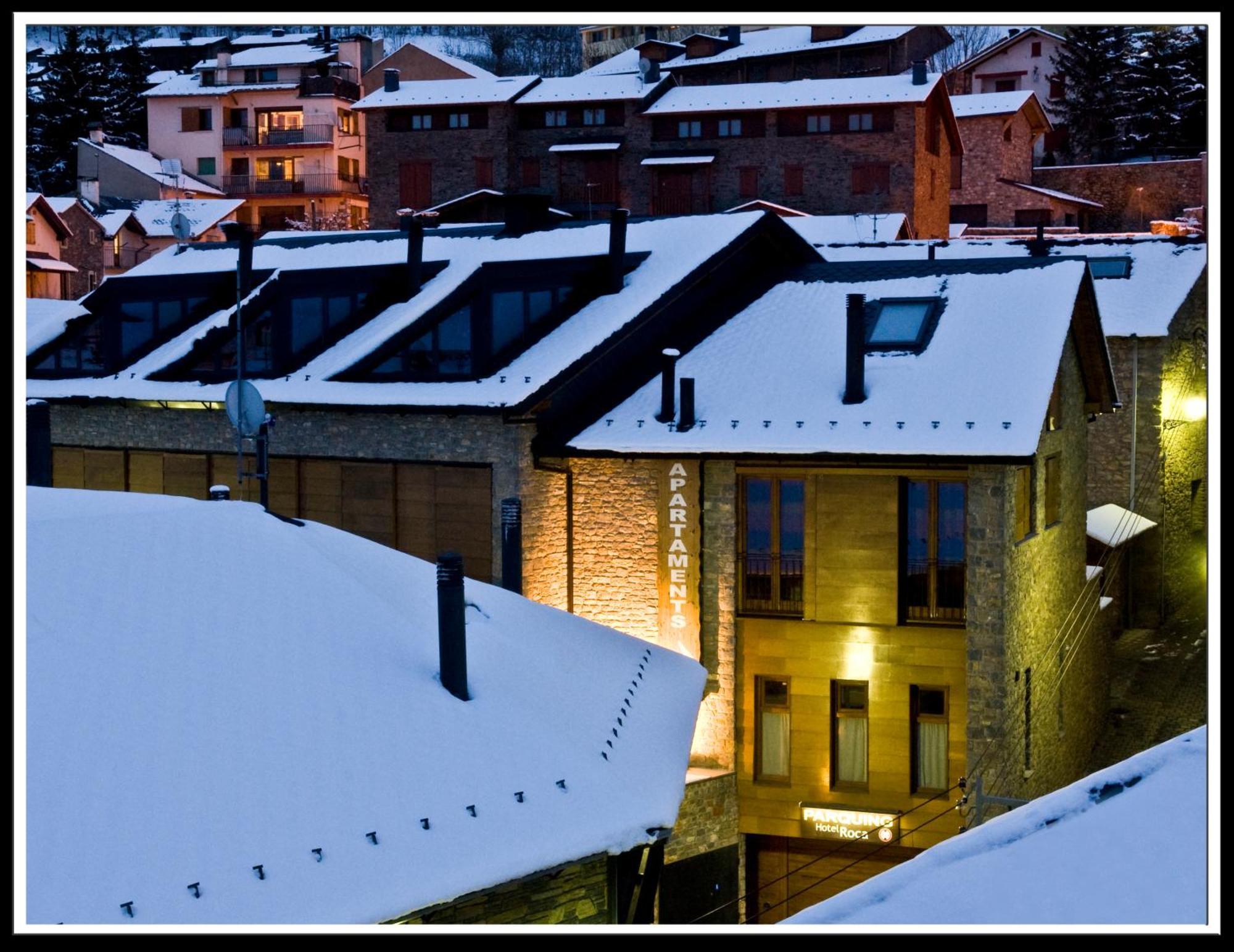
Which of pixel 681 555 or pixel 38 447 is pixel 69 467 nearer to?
pixel 38 447

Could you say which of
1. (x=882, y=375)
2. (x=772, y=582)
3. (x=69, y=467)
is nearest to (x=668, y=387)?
(x=882, y=375)

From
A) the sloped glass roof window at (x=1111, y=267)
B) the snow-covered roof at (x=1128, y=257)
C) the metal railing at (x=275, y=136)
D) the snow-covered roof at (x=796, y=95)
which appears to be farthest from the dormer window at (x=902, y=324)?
the metal railing at (x=275, y=136)

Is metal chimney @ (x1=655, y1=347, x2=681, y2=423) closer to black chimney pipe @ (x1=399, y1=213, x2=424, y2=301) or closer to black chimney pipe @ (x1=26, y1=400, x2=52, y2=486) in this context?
black chimney pipe @ (x1=399, y1=213, x2=424, y2=301)

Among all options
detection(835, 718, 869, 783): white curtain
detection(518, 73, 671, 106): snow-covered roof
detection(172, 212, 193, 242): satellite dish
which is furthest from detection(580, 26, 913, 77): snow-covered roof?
detection(835, 718, 869, 783): white curtain

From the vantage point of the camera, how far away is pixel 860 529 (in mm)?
21281

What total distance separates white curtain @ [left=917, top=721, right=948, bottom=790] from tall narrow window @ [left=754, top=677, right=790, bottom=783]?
188cm

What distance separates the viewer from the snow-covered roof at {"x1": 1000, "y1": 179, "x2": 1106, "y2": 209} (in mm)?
59156

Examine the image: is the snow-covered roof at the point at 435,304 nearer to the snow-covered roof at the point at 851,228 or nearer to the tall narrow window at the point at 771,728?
the tall narrow window at the point at 771,728

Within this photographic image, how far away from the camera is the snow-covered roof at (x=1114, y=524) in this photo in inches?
1229

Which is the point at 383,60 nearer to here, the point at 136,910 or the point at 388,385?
the point at 388,385

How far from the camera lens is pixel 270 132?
69.8 meters

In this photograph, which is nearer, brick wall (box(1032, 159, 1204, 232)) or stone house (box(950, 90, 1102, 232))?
stone house (box(950, 90, 1102, 232))

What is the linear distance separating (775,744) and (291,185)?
2051 inches
